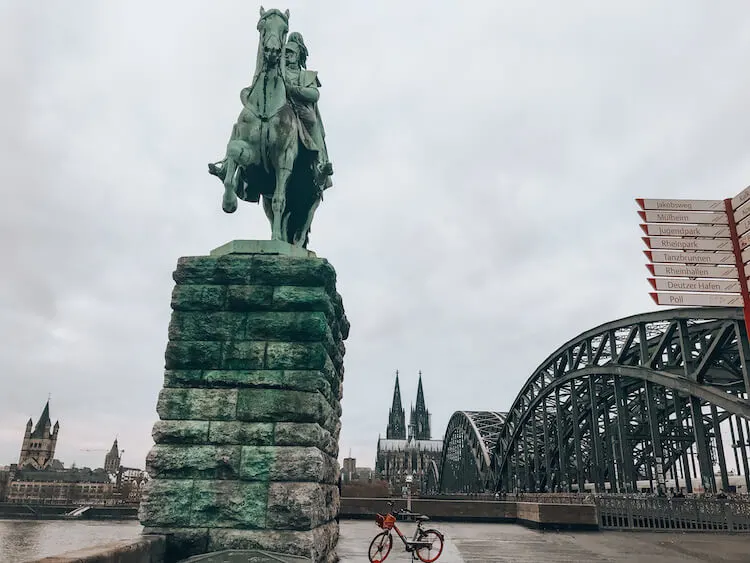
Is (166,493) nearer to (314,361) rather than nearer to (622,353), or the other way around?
(314,361)

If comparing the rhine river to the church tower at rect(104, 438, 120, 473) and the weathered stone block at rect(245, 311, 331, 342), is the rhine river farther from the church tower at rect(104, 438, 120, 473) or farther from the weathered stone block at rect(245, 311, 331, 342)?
the church tower at rect(104, 438, 120, 473)

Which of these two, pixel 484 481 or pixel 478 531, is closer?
pixel 478 531

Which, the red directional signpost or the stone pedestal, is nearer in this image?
the stone pedestal

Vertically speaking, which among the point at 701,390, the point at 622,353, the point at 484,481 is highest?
the point at 622,353

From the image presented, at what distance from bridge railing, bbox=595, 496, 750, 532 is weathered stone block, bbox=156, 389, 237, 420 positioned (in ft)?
53.0

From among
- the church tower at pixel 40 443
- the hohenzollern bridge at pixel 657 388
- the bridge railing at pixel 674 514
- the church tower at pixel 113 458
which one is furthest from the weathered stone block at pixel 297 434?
the church tower at pixel 113 458

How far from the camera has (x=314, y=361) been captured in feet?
21.5

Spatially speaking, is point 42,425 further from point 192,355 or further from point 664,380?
point 192,355

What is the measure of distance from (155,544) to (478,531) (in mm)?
12506

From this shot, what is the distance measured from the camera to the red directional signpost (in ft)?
33.4

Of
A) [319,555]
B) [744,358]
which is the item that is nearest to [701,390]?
[744,358]

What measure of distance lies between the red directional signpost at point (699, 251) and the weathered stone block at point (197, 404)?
26.2 ft

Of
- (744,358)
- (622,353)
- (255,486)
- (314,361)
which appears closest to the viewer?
(255,486)

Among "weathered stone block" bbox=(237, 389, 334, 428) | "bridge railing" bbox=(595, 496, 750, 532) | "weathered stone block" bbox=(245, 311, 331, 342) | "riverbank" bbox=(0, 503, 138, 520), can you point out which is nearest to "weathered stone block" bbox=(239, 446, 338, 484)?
"weathered stone block" bbox=(237, 389, 334, 428)
